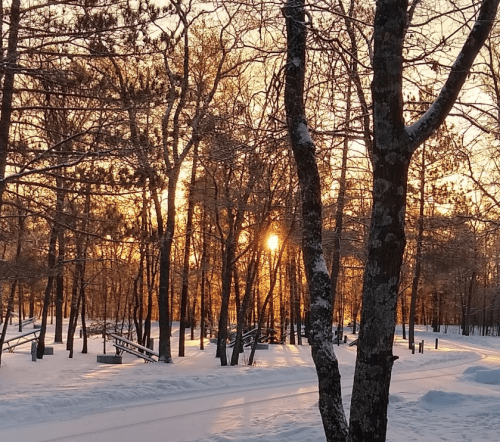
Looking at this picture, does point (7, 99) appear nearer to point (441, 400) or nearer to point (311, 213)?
point (311, 213)

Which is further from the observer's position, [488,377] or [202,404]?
[488,377]

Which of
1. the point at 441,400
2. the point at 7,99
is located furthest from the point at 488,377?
the point at 7,99

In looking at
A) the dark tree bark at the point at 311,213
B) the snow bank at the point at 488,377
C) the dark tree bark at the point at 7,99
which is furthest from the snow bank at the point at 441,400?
the dark tree bark at the point at 7,99

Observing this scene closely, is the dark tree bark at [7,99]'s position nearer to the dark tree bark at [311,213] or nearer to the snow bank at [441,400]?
the dark tree bark at [311,213]

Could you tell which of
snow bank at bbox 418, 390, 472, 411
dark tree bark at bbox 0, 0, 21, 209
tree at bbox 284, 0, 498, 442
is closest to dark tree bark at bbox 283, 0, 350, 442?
tree at bbox 284, 0, 498, 442

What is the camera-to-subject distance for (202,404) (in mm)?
13117

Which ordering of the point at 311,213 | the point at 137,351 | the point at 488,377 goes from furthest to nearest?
the point at 137,351, the point at 488,377, the point at 311,213

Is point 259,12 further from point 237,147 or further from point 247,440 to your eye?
point 247,440

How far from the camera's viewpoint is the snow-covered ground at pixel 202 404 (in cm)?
972

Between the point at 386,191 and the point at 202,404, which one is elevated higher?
the point at 386,191

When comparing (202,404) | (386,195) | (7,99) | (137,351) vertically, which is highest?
(7,99)

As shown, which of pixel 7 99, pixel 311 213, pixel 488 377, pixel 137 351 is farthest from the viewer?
pixel 137 351

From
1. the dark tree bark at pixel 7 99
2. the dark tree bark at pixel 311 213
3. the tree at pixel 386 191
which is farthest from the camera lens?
the dark tree bark at pixel 7 99

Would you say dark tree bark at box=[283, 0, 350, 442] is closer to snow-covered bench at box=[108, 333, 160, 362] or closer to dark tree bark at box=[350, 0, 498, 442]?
dark tree bark at box=[350, 0, 498, 442]
